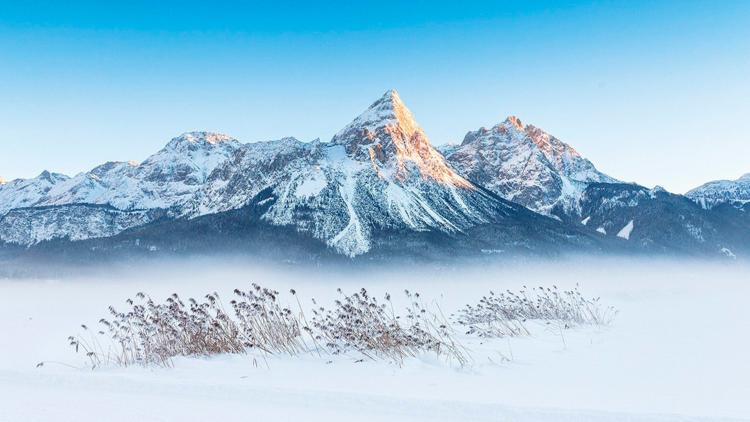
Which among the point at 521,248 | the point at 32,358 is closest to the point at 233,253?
the point at 521,248

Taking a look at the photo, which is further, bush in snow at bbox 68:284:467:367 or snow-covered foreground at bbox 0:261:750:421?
bush in snow at bbox 68:284:467:367

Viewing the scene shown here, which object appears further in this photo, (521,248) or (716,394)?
(521,248)

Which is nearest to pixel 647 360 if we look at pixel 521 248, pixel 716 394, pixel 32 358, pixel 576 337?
pixel 716 394

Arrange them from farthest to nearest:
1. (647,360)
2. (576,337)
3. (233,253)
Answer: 1. (233,253)
2. (576,337)
3. (647,360)

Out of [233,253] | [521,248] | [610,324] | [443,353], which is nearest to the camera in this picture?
[443,353]

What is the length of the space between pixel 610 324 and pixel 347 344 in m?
10.1

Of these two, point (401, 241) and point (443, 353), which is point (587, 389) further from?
point (401, 241)

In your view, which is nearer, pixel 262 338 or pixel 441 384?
pixel 441 384

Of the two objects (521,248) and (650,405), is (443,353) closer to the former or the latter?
(650,405)

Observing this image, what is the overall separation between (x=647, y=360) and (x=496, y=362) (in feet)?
10.1

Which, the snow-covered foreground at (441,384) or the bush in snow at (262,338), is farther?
the bush in snow at (262,338)

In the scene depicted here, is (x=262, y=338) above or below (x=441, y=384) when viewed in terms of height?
below

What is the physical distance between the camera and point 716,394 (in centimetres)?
754

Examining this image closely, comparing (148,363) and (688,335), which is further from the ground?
(688,335)
